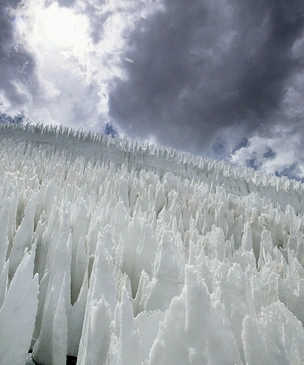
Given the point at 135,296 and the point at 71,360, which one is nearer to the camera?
the point at 71,360

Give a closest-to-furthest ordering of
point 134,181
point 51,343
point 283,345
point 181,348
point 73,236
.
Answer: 1. point 181,348
2. point 283,345
3. point 51,343
4. point 73,236
5. point 134,181

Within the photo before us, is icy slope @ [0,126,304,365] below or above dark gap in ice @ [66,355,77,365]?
above

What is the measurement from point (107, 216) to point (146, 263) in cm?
84

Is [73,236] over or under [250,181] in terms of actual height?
under

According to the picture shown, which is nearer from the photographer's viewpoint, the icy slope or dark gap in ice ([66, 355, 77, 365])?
the icy slope

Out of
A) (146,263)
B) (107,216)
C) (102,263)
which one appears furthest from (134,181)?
(102,263)

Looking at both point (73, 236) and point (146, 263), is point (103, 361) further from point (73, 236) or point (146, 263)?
point (73, 236)

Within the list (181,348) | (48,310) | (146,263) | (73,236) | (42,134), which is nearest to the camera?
(181,348)

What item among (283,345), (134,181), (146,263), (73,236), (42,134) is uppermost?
(42,134)

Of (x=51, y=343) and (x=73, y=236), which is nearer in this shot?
(x=51, y=343)

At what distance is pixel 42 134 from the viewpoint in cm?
893

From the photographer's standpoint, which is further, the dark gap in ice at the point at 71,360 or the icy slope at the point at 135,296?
the dark gap in ice at the point at 71,360

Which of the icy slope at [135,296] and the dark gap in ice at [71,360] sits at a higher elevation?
Result: the icy slope at [135,296]

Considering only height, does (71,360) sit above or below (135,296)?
below
